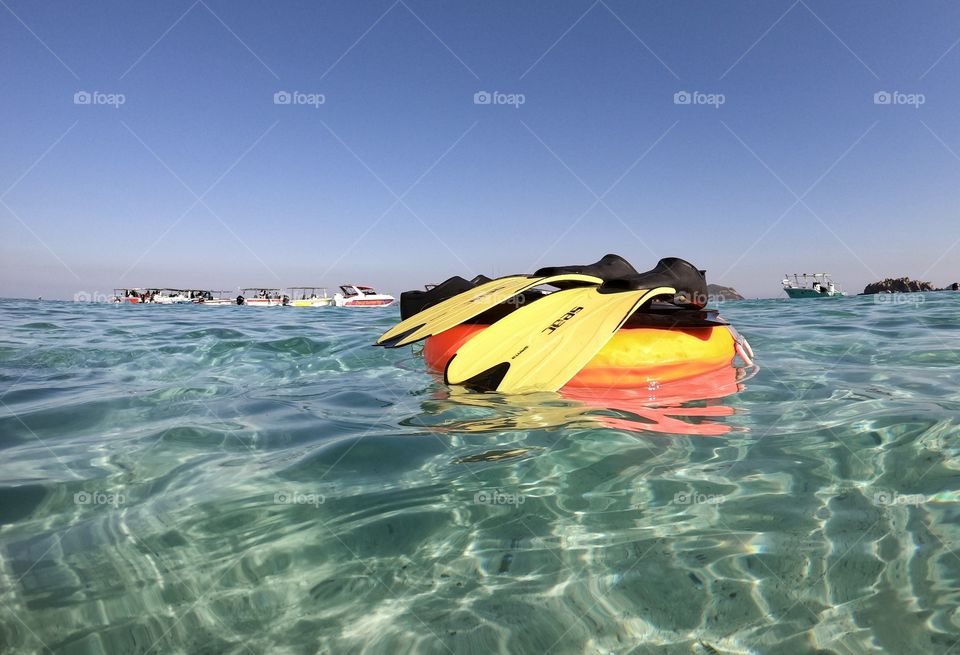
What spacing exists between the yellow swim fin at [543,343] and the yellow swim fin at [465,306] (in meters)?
0.41

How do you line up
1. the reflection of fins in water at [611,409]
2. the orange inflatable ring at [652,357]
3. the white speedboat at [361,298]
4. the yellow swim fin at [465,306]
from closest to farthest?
the reflection of fins in water at [611,409]
the orange inflatable ring at [652,357]
the yellow swim fin at [465,306]
the white speedboat at [361,298]

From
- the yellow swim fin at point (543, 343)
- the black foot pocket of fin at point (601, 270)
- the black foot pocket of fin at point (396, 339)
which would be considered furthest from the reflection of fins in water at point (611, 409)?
the black foot pocket of fin at point (601, 270)

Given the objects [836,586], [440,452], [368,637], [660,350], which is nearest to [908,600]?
[836,586]

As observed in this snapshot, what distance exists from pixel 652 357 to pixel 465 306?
1.75 metres

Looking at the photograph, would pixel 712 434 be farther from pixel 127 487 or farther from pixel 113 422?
pixel 113 422

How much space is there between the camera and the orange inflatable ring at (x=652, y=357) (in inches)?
140

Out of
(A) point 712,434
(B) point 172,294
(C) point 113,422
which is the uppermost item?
(B) point 172,294

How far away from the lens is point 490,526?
1.82m

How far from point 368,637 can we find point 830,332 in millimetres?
7835

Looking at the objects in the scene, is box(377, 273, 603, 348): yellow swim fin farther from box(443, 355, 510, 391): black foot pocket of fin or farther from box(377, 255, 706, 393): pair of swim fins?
box(443, 355, 510, 391): black foot pocket of fin

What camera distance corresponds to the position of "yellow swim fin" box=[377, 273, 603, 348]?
14.1 ft

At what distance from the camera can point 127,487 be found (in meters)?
2.16

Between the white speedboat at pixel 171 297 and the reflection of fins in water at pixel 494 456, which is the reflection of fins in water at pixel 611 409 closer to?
the reflection of fins in water at pixel 494 456

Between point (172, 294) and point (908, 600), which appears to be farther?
point (172, 294)
